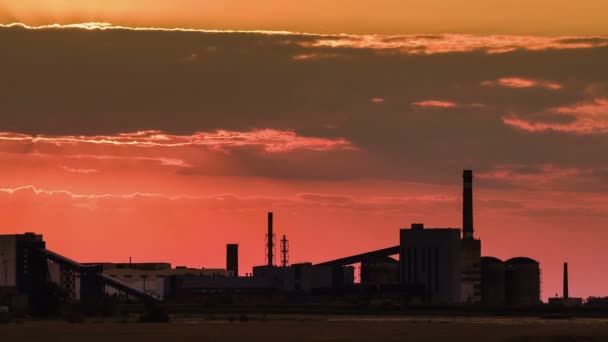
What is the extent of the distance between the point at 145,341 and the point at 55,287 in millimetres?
83425

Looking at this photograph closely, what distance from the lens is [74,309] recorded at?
613 ft

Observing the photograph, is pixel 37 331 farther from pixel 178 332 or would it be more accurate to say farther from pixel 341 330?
pixel 341 330

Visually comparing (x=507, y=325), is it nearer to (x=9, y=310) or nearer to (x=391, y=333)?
(x=391, y=333)

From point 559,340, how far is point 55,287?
98.4 meters

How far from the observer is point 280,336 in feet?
409

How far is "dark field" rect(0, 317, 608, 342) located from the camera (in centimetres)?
12062

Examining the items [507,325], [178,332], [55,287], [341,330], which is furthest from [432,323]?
[55,287]

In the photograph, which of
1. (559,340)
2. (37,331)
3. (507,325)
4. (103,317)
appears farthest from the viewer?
(103,317)

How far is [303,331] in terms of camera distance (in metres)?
134

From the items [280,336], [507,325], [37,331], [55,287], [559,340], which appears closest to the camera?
[559,340]

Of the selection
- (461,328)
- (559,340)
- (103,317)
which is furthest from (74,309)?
(559,340)

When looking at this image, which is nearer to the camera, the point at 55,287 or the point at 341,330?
the point at 341,330

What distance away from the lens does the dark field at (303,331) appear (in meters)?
121

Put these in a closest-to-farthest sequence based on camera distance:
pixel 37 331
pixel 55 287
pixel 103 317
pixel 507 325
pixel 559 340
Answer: pixel 559 340 → pixel 37 331 → pixel 507 325 → pixel 103 317 → pixel 55 287
